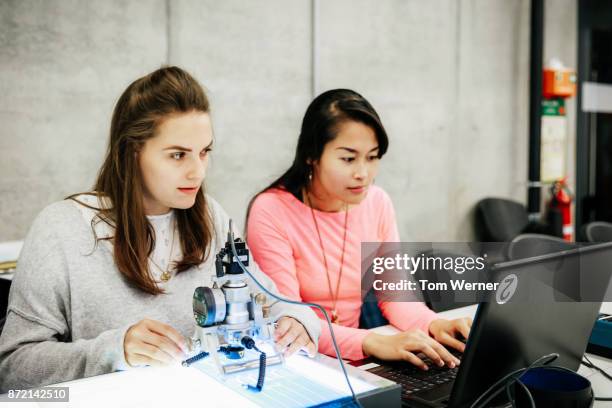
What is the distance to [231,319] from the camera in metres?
1.00

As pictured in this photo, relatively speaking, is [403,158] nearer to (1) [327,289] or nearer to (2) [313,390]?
(1) [327,289]

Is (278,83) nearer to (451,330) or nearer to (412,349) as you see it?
(451,330)

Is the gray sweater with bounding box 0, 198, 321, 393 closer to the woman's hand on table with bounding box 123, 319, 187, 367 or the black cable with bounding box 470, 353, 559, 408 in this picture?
the woman's hand on table with bounding box 123, 319, 187, 367

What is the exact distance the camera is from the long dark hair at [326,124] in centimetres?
192

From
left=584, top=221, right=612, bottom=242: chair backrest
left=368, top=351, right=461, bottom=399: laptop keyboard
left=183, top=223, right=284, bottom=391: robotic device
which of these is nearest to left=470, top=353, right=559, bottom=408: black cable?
left=368, top=351, right=461, bottom=399: laptop keyboard

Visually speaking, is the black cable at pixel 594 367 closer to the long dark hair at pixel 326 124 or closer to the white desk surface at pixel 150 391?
the white desk surface at pixel 150 391

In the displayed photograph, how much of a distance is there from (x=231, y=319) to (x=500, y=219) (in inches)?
159

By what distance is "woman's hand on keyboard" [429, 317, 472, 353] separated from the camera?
4.96 ft

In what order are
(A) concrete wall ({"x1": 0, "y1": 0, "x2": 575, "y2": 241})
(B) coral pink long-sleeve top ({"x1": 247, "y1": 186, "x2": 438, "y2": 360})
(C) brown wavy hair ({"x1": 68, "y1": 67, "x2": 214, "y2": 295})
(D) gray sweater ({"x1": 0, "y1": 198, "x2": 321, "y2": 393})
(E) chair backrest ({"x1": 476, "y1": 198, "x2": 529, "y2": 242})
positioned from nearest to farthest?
(D) gray sweater ({"x1": 0, "y1": 198, "x2": 321, "y2": 393}) < (C) brown wavy hair ({"x1": 68, "y1": 67, "x2": 214, "y2": 295}) < (B) coral pink long-sleeve top ({"x1": 247, "y1": 186, "x2": 438, "y2": 360}) < (A) concrete wall ({"x1": 0, "y1": 0, "x2": 575, "y2": 241}) < (E) chair backrest ({"x1": 476, "y1": 198, "x2": 529, "y2": 242})

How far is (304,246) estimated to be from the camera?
2.01 metres

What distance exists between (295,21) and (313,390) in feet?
9.86

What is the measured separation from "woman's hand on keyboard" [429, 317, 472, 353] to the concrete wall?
1.97m

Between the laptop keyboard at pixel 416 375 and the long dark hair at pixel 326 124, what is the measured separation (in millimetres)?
830

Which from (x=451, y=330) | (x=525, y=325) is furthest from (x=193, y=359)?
(x=451, y=330)
